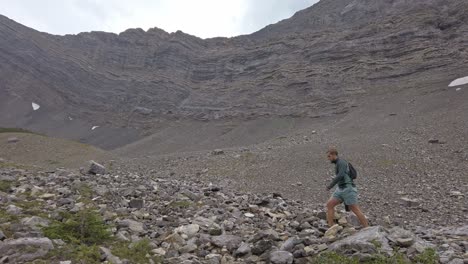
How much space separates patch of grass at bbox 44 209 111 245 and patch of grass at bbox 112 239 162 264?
0.48 metres

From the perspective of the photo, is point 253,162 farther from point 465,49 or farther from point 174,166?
point 465,49

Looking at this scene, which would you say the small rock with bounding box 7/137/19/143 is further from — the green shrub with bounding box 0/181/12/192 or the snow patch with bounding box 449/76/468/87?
the snow patch with bounding box 449/76/468/87

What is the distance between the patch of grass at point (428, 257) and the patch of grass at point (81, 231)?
21.4 feet

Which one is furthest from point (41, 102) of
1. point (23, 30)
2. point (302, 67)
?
point (302, 67)

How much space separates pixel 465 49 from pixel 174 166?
Answer: 52.6 meters

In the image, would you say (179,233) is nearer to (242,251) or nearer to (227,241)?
(227,241)

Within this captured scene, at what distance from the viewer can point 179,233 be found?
10.3 meters

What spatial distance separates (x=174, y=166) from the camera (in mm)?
36094

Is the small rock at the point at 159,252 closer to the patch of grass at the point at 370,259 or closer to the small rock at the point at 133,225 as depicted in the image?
the small rock at the point at 133,225

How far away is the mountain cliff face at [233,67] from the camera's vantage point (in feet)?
234

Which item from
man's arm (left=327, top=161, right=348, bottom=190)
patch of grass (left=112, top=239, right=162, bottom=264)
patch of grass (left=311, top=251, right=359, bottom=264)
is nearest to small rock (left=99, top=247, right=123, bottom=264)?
patch of grass (left=112, top=239, right=162, bottom=264)

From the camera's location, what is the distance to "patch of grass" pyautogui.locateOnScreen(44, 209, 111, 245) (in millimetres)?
8984

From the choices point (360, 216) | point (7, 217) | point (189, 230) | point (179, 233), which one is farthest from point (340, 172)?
point (7, 217)

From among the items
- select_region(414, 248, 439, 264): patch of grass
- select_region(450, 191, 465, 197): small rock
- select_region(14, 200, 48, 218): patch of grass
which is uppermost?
select_region(14, 200, 48, 218): patch of grass
